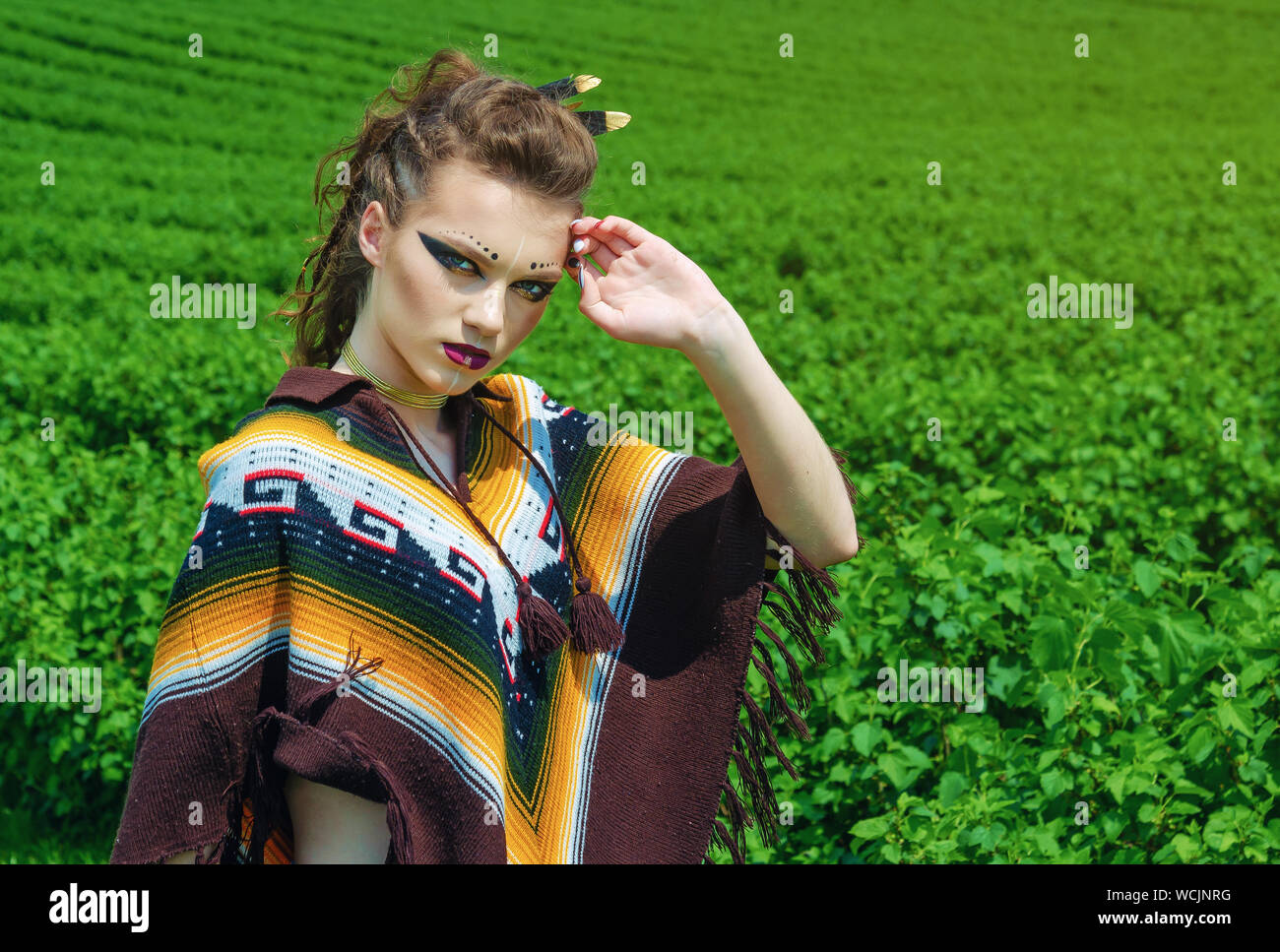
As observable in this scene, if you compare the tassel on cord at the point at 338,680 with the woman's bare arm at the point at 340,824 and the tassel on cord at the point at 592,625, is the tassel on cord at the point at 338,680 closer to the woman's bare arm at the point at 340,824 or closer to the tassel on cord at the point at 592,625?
the woman's bare arm at the point at 340,824

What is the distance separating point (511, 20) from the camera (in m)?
28.1

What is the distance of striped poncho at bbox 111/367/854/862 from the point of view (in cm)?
165

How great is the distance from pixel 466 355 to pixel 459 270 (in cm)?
13

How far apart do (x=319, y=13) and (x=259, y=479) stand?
2809 cm

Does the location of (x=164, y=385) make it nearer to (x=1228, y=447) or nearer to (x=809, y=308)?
(x=1228, y=447)

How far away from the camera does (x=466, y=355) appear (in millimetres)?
1801

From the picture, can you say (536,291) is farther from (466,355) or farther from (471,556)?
(471,556)

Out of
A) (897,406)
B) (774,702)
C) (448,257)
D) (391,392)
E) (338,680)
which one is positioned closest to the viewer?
(338,680)

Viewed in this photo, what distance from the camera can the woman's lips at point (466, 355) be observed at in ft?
5.89

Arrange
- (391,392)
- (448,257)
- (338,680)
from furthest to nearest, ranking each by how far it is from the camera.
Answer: (391,392) → (448,257) → (338,680)

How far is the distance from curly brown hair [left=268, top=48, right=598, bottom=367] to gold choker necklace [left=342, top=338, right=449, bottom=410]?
107 millimetres

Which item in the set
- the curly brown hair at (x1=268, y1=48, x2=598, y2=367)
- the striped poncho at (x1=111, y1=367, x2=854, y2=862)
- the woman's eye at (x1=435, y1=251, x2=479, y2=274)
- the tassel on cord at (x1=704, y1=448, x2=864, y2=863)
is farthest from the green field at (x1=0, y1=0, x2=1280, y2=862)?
the tassel on cord at (x1=704, y1=448, x2=864, y2=863)

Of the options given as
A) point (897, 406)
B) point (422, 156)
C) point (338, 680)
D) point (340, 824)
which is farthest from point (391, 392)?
point (897, 406)

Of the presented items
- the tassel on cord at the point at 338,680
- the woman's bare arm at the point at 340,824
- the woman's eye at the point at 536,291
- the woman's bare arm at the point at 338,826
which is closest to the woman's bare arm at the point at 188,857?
the woman's bare arm at the point at 338,826
